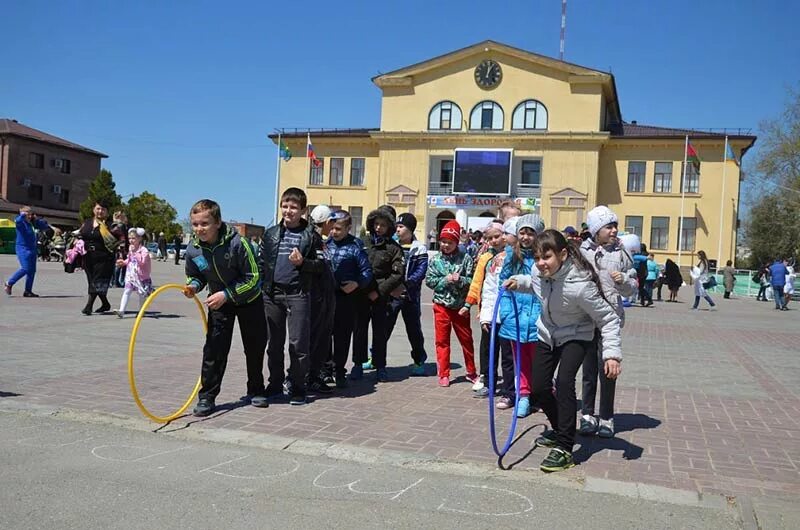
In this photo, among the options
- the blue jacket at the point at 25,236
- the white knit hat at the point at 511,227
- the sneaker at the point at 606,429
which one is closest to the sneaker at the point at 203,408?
the white knit hat at the point at 511,227

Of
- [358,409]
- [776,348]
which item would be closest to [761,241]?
[776,348]

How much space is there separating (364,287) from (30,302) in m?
9.89

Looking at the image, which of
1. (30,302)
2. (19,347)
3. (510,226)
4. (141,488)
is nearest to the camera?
(141,488)

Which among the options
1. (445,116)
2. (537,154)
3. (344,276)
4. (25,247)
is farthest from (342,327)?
(445,116)

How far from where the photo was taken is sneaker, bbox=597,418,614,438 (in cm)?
578

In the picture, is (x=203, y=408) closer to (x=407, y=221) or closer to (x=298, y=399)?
(x=298, y=399)

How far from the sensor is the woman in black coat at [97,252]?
1255 cm

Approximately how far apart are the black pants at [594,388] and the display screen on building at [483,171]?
1828 inches

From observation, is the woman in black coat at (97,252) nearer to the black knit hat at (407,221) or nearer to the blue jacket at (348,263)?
the black knit hat at (407,221)

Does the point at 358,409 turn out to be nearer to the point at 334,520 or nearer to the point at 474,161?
the point at 334,520

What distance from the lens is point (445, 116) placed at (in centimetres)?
5334

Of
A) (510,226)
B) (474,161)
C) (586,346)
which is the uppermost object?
(474,161)

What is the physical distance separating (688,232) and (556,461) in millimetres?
50077

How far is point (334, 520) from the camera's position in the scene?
3.81m
